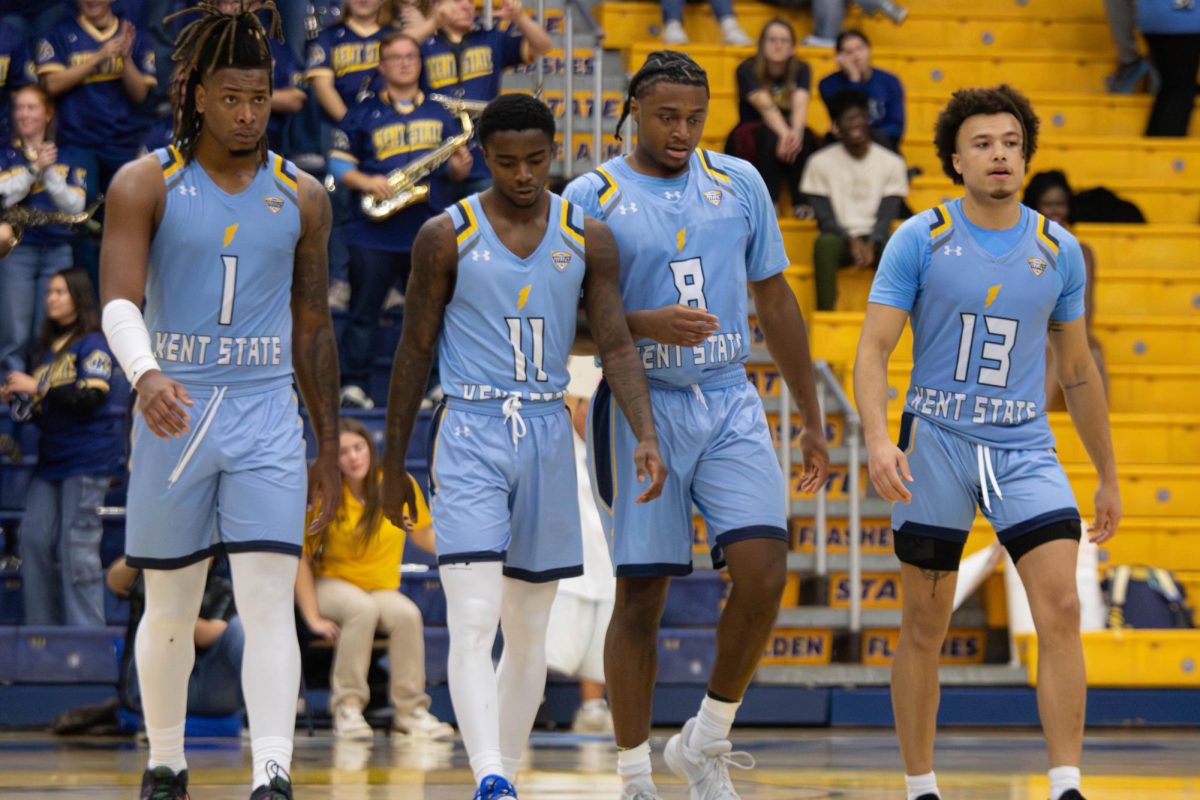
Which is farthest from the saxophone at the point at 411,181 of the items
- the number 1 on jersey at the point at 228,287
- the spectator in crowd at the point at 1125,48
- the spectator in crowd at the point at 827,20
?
the number 1 on jersey at the point at 228,287

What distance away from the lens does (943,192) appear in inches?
573

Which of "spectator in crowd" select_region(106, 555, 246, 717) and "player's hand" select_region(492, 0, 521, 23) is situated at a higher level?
"player's hand" select_region(492, 0, 521, 23)

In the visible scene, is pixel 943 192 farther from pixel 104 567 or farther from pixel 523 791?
pixel 523 791

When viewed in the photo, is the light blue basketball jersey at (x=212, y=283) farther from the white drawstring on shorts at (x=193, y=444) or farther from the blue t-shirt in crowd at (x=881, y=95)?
the blue t-shirt in crowd at (x=881, y=95)

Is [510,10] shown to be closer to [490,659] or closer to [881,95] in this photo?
[881,95]

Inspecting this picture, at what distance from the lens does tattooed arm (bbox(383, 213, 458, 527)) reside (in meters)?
6.46

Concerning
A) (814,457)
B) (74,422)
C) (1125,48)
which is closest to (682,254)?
(814,457)

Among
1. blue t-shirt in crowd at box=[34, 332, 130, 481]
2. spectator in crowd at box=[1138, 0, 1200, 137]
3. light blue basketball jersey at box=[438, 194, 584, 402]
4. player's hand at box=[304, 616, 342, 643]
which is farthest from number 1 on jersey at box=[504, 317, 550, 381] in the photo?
spectator in crowd at box=[1138, 0, 1200, 137]

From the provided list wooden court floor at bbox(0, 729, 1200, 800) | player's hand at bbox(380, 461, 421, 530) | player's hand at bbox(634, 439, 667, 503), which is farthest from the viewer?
wooden court floor at bbox(0, 729, 1200, 800)

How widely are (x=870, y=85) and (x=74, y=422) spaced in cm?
602

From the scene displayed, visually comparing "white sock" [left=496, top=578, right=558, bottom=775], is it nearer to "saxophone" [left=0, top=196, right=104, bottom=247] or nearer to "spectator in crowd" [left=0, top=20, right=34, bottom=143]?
"saxophone" [left=0, top=196, right=104, bottom=247]

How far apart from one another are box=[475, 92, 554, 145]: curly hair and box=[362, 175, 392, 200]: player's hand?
20.4 ft

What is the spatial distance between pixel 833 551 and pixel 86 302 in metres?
4.65

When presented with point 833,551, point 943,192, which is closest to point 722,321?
point 833,551
